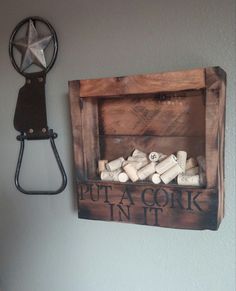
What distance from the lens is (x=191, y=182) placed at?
2.78 ft

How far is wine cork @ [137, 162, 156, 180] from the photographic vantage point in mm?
898

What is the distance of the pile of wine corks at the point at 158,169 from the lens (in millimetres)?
859

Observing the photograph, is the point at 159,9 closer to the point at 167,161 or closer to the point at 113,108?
the point at 113,108

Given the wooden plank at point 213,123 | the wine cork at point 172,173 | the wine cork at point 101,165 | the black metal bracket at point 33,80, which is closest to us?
the wooden plank at point 213,123

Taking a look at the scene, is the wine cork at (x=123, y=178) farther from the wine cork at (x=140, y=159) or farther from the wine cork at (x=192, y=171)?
the wine cork at (x=192, y=171)

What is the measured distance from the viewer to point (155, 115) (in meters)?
0.95

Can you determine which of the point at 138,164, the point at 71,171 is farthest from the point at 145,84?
the point at 71,171

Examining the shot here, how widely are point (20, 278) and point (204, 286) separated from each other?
2.52ft

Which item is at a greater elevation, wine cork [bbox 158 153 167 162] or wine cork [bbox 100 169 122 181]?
wine cork [bbox 158 153 167 162]

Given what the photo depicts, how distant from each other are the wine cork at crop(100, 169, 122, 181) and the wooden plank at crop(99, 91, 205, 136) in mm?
139

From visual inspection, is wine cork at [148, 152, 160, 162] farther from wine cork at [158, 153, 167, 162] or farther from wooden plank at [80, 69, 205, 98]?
wooden plank at [80, 69, 205, 98]

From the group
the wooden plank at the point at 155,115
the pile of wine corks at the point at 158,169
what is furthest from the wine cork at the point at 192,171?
the wooden plank at the point at 155,115

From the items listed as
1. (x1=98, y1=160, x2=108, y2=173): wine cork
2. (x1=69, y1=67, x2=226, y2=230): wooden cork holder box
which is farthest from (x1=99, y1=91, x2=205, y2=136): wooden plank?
(x1=98, y1=160, x2=108, y2=173): wine cork

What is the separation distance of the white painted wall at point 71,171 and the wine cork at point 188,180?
114 mm
